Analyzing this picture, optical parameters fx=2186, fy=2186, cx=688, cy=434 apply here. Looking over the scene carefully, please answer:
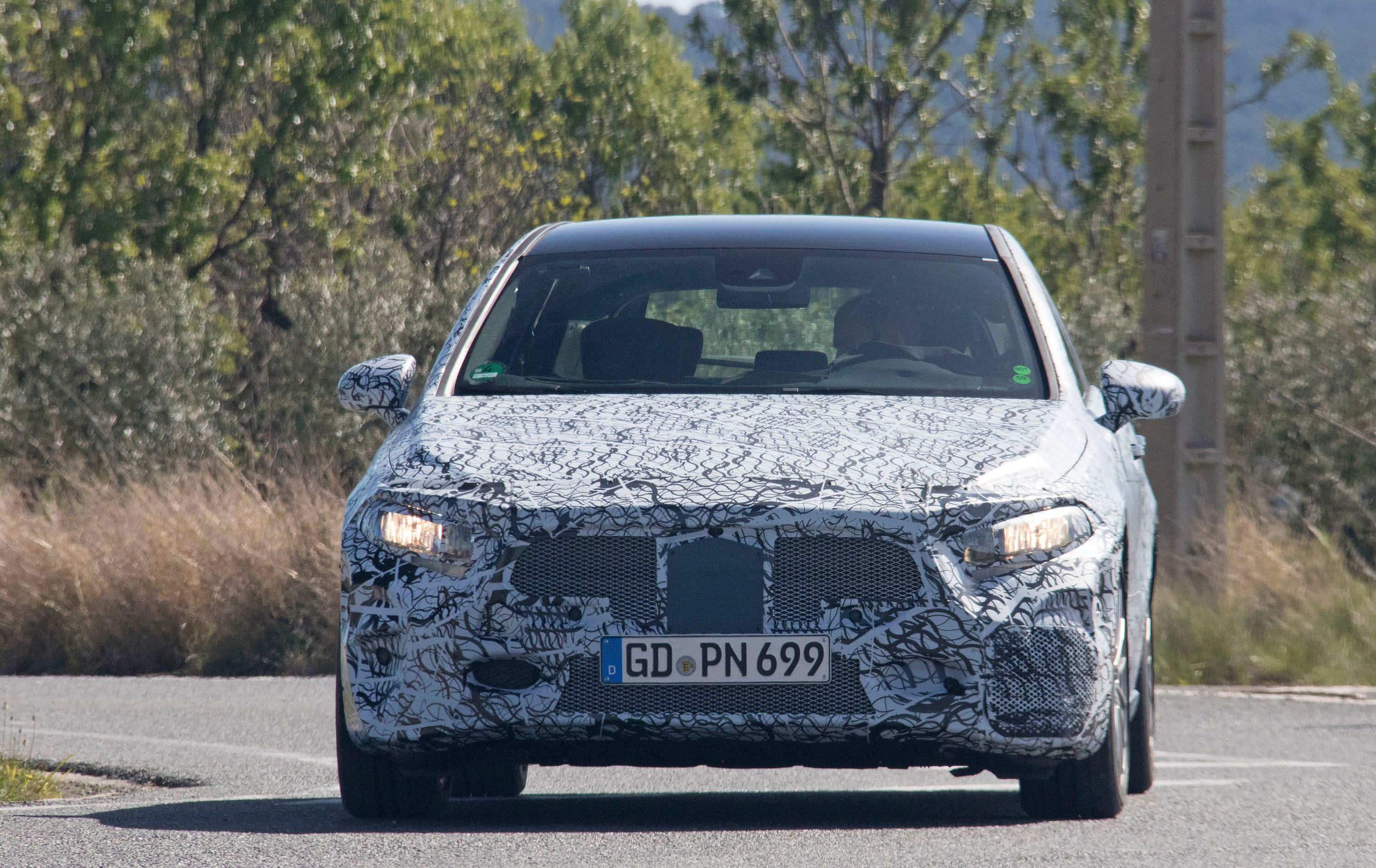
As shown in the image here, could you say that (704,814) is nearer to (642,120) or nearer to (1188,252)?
(1188,252)

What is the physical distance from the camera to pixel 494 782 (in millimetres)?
6605

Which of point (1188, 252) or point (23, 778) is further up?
point (23, 778)

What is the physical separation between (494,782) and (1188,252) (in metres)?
8.02

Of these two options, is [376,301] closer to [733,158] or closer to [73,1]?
[73,1]

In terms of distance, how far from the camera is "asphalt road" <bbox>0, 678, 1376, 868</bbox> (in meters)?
5.20

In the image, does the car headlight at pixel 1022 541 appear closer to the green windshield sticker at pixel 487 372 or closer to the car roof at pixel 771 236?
the car roof at pixel 771 236

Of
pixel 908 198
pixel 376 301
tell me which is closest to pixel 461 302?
pixel 376 301

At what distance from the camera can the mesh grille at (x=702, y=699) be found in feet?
16.5

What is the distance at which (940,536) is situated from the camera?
5.02 meters

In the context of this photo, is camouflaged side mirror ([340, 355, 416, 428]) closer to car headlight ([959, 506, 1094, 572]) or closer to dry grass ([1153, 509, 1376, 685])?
car headlight ([959, 506, 1094, 572])

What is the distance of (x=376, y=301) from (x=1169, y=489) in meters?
13.1

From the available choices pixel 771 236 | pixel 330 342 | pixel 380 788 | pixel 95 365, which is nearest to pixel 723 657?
pixel 380 788

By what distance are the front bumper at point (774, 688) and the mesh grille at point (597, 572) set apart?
0.01m

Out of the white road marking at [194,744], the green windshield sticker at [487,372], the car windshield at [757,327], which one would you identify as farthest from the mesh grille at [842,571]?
the white road marking at [194,744]
